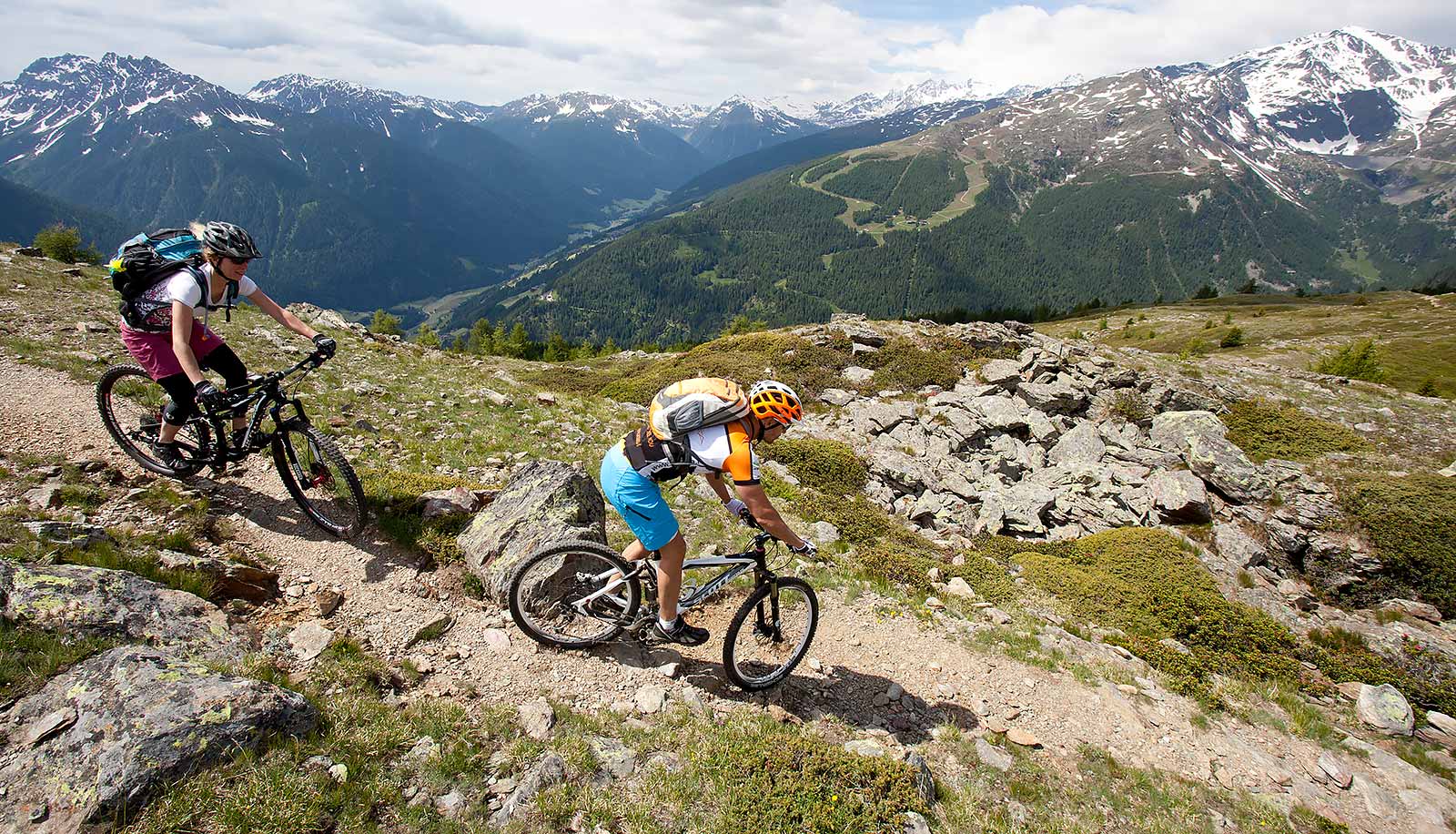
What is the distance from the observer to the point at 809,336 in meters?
35.6

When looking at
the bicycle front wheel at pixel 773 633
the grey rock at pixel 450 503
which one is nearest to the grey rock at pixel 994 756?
the bicycle front wheel at pixel 773 633

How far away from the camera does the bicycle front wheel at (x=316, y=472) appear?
9.04 m

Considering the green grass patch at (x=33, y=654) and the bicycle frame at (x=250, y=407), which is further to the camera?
the bicycle frame at (x=250, y=407)

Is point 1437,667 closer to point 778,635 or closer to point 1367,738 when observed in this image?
point 1367,738

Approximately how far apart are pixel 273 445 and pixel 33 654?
451cm

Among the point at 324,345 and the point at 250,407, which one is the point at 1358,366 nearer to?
the point at 324,345

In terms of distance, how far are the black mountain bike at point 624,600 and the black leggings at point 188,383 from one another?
18.9 feet

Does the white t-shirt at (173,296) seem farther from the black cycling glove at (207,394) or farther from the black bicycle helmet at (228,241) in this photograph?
the black cycling glove at (207,394)

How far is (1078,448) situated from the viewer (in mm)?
22438

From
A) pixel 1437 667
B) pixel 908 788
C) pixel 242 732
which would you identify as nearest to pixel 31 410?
pixel 242 732

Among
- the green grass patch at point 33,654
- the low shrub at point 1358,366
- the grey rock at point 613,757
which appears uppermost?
the green grass patch at point 33,654

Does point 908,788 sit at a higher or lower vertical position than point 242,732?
lower

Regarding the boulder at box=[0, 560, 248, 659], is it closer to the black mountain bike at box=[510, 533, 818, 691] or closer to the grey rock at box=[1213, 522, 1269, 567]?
the black mountain bike at box=[510, 533, 818, 691]

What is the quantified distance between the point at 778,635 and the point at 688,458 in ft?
11.5
